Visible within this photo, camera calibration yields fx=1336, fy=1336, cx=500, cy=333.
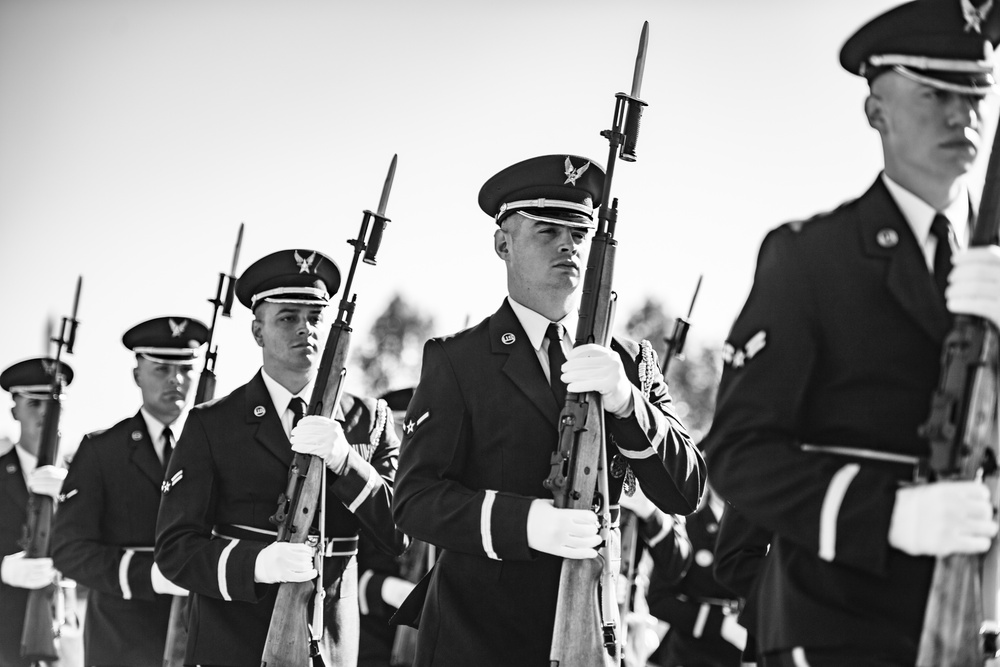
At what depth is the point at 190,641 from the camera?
23.1ft

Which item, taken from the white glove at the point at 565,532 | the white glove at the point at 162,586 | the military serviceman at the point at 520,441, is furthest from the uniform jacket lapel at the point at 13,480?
the white glove at the point at 565,532

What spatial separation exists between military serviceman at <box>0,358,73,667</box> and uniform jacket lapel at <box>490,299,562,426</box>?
6.55 meters

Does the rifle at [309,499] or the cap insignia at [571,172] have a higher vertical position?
the cap insignia at [571,172]

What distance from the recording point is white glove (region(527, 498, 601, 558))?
481cm

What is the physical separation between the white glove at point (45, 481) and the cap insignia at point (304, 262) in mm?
4446

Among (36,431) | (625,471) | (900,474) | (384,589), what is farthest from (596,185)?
(36,431)

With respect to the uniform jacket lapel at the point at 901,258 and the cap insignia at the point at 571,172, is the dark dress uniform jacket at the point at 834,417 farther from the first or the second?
the cap insignia at the point at 571,172

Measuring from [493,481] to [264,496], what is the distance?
2172 millimetres

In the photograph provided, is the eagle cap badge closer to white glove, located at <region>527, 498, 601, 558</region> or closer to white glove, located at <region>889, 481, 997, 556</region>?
white glove, located at <region>527, 498, 601, 558</region>

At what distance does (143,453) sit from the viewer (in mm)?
9203

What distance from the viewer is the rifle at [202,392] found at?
790 centimetres

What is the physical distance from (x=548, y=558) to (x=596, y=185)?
166 cm

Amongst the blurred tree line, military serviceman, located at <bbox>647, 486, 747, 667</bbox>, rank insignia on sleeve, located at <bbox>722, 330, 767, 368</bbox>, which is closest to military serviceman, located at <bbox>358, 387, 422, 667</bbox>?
military serviceman, located at <bbox>647, 486, 747, 667</bbox>

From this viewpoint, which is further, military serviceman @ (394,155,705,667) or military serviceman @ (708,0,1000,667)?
military serviceman @ (394,155,705,667)
